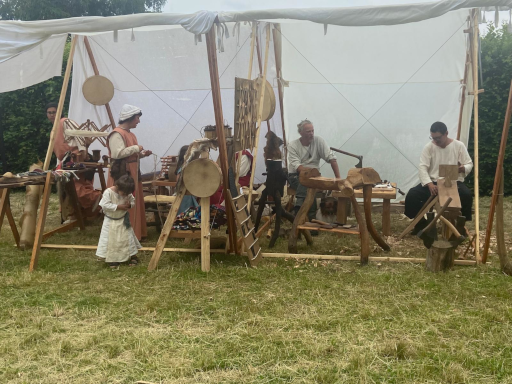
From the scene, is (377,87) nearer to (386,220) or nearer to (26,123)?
(386,220)

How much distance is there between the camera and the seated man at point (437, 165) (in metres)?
5.58

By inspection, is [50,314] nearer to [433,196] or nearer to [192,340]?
[192,340]

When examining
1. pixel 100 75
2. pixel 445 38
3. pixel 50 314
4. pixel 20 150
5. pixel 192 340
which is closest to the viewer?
pixel 192 340

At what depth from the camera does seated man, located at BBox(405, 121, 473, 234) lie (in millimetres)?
5578

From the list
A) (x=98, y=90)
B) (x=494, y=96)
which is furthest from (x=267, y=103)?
(x=494, y=96)

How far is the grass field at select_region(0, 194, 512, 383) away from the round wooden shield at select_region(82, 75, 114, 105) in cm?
285

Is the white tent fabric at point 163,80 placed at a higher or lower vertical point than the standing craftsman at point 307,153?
higher

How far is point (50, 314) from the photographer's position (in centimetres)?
351

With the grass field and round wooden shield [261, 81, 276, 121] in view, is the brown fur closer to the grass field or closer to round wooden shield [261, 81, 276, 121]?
round wooden shield [261, 81, 276, 121]

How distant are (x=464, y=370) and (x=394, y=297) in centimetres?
113

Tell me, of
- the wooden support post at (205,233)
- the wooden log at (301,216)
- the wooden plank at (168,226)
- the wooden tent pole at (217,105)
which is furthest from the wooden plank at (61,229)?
the wooden log at (301,216)

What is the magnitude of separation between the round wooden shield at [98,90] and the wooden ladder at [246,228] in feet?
11.1

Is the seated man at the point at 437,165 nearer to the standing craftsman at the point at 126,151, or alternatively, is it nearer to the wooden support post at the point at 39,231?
the standing craftsman at the point at 126,151

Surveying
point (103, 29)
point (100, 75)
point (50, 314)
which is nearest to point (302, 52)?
point (100, 75)
